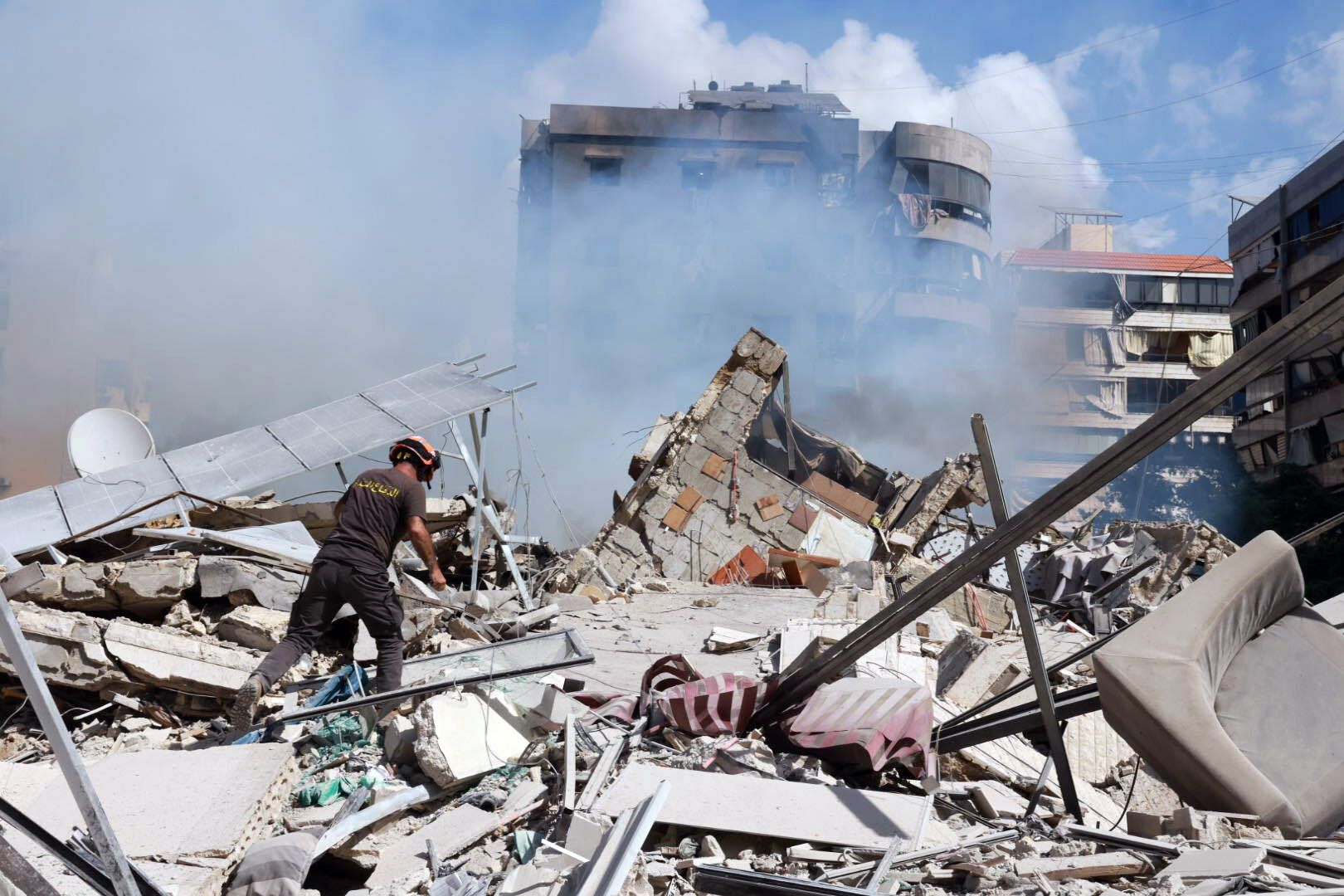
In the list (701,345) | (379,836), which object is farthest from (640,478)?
(701,345)

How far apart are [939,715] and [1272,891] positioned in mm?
2482

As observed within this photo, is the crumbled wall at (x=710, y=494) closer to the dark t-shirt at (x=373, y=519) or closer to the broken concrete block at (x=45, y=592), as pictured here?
the broken concrete block at (x=45, y=592)

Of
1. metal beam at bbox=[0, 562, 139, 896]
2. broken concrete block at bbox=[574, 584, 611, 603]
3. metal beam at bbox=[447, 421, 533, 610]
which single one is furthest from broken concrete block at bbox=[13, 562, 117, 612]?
broken concrete block at bbox=[574, 584, 611, 603]

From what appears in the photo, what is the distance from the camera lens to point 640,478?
1538 cm

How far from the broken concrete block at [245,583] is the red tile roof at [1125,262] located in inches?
1990

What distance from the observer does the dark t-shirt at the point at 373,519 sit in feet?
16.9

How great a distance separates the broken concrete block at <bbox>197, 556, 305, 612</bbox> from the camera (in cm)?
664

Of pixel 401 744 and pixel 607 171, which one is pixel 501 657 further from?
pixel 607 171

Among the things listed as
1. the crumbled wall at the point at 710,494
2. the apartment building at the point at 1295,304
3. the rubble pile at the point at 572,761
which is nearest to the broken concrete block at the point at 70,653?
the rubble pile at the point at 572,761

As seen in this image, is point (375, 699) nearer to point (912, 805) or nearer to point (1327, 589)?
point (912, 805)

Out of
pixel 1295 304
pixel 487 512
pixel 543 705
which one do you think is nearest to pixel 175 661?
pixel 543 705

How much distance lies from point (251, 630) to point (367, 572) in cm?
165

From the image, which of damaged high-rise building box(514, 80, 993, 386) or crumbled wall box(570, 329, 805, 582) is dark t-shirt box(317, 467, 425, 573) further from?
damaged high-rise building box(514, 80, 993, 386)

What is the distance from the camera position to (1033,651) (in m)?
4.07
